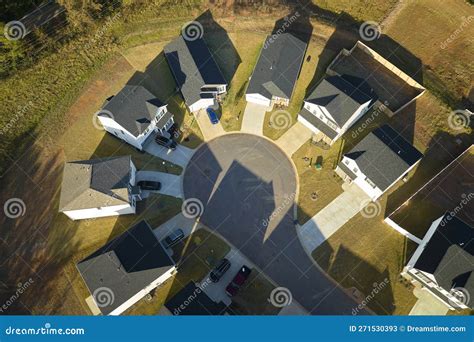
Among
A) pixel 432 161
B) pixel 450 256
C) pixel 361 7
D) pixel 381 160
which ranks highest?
pixel 361 7

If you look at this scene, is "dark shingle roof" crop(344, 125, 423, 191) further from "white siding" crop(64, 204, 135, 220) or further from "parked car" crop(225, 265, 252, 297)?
"white siding" crop(64, 204, 135, 220)

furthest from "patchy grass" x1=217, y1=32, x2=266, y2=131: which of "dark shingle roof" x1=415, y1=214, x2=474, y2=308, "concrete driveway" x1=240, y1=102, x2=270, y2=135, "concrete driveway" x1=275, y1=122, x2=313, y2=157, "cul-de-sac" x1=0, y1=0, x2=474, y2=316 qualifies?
"dark shingle roof" x1=415, y1=214, x2=474, y2=308

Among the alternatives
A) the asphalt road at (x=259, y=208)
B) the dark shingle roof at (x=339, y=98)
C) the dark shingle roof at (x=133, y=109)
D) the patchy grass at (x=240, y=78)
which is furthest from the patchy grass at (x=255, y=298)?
the dark shingle roof at (x=133, y=109)

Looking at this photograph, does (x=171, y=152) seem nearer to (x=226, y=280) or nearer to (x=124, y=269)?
(x=124, y=269)

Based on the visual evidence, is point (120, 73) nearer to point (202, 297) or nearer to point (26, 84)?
point (26, 84)

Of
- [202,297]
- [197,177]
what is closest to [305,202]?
[197,177]

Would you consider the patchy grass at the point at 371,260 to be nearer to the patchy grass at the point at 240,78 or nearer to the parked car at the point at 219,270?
the parked car at the point at 219,270

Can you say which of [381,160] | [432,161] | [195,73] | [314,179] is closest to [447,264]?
[381,160]
